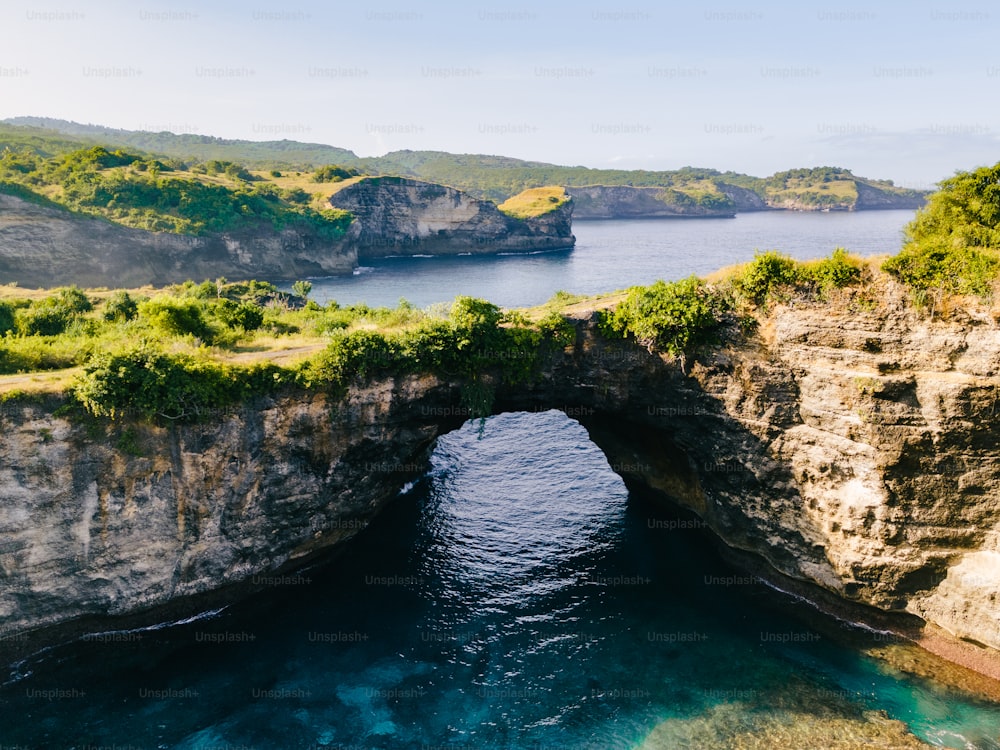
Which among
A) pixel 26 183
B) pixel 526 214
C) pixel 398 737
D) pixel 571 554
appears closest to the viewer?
pixel 398 737

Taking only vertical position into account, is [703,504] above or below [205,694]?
above

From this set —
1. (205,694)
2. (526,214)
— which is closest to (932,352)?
(205,694)

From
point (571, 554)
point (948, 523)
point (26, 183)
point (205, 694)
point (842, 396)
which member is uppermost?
point (26, 183)

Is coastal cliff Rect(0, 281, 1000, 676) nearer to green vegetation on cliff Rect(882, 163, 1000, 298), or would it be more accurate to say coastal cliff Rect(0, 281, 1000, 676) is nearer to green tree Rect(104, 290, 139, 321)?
green vegetation on cliff Rect(882, 163, 1000, 298)

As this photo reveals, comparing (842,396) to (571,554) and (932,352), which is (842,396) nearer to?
(932,352)

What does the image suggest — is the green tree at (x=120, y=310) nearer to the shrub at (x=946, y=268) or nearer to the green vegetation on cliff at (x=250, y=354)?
the green vegetation on cliff at (x=250, y=354)

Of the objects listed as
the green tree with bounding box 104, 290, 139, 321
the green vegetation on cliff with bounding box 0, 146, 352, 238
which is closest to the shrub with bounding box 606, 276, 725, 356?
the green tree with bounding box 104, 290, 139, 321

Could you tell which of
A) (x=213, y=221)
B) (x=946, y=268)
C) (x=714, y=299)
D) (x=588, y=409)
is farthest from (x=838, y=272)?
(x=213, y=221)
